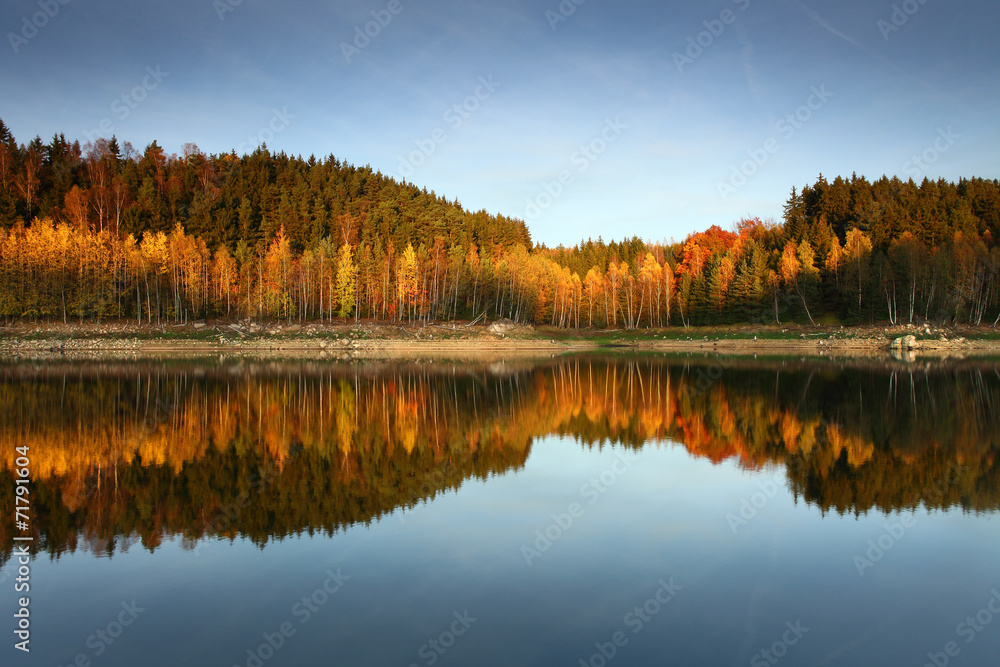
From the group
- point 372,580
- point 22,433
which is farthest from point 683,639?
point 22,433

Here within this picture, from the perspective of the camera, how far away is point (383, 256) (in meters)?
71.6

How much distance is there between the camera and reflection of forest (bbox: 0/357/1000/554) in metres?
9.85

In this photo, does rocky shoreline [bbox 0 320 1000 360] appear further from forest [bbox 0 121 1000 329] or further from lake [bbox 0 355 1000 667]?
lake [bbox 0 355 1000 667]

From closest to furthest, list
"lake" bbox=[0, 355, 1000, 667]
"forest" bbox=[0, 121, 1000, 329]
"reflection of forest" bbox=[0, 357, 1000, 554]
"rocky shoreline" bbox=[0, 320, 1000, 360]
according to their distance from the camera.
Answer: "lake" bbox=[0, 355, 1000, 667] < "reflection of forest" bbox=[0, 357, 1000, 554] < "rocky shoreline" bbox=[0, 320, 1000, 360] < "forest" bbox=[0, 121, 1000, 329]

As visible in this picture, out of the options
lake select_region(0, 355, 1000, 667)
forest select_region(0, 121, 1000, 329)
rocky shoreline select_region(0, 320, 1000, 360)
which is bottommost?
lake select_region(0, 355, 1000, 667)

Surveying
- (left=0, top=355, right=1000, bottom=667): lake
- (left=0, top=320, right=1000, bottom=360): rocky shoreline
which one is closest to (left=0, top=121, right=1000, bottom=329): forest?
(left=0, top=320, right=1000, bottom=360): rocky shoreline

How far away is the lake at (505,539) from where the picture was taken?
5.83m

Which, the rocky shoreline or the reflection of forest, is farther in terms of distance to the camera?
the rocky shoreline

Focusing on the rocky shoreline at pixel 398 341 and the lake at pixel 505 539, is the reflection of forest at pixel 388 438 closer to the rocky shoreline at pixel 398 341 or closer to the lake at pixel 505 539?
the lake at pixel 505 539

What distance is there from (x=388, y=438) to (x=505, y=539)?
7.41 m

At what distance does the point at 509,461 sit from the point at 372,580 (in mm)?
6726

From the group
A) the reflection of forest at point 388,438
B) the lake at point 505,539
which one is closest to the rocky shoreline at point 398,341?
the reflection of forest at point 388,438

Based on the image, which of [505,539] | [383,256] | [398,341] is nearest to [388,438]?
[505,539]

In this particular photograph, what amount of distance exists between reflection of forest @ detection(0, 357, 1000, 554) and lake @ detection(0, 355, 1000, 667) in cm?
9
